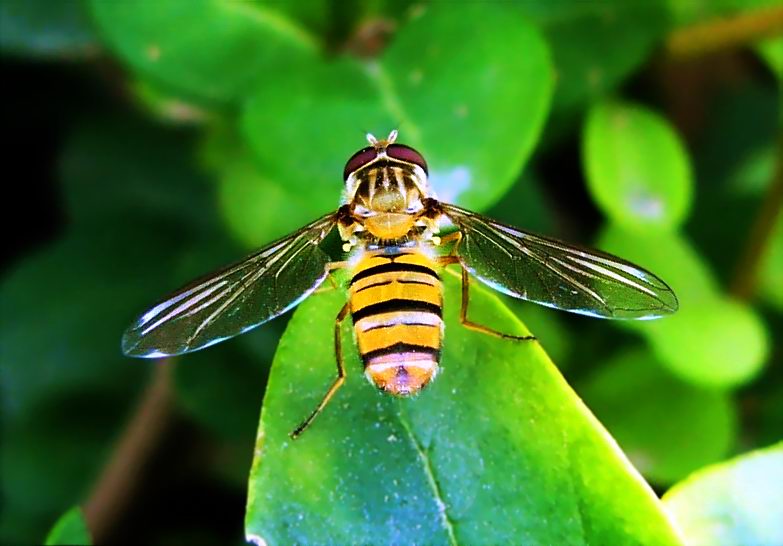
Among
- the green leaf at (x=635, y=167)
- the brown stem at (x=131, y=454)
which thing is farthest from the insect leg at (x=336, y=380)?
the brown stem at (x=131, y=454)

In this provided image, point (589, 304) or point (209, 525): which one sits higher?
point (209, 525)

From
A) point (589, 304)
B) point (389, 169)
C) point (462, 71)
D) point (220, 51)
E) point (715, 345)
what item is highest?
point (220, 51)

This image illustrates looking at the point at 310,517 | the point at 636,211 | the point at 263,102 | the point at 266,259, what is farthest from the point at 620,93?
the point at 310,517

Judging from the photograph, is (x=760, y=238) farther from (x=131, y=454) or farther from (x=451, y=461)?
(x=131, y=454)

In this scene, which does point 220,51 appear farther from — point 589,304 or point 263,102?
point 589,304

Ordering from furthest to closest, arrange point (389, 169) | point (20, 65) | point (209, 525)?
1. point (20, 65)
2. point (209, 525)
3. point (389, 169)

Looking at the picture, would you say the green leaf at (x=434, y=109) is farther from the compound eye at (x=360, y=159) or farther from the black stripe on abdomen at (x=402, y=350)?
the black stripe on abdomen at (x=402, y=350)

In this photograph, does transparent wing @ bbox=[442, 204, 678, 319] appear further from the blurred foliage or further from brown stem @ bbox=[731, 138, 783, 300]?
brown stem @ bbox=[731, 138, 783, 300]
